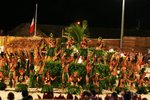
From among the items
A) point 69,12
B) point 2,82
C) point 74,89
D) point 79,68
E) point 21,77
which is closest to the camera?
point 74,89

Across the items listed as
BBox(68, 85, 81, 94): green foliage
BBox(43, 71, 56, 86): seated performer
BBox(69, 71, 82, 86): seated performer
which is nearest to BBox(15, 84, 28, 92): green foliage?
BBox(43, 71, 56, 86): seated performer

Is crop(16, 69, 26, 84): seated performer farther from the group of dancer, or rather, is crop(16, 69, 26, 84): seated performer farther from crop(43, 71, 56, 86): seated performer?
crop(43, 71, 56, 86): seated performer

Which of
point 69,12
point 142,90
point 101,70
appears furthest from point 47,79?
point 69,12

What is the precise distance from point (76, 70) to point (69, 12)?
35.3 metres

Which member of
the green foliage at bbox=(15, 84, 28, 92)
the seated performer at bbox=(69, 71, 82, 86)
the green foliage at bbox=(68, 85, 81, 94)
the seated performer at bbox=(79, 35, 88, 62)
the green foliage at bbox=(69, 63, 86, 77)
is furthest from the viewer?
the seated performer at bbox=(79, 35, 88, 62)

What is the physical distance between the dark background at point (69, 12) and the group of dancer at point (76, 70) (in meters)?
32.5

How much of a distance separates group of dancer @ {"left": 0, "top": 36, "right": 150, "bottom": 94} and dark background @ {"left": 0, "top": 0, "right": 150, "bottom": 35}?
32.5 metres

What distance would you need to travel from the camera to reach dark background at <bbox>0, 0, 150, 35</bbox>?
5872 centimetres

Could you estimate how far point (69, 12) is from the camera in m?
59.2

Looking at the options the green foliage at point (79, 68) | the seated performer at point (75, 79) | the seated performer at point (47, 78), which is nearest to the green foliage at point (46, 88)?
the seated performer at point (47, 78)

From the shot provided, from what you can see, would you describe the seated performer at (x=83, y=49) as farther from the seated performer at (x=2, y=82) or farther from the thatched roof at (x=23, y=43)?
the thatched roof at (x=23, y=43)

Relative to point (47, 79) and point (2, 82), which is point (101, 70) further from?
point (2, 82)

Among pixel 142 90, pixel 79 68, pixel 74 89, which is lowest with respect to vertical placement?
pixel 142 90

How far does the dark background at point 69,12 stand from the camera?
5872 centimetres
